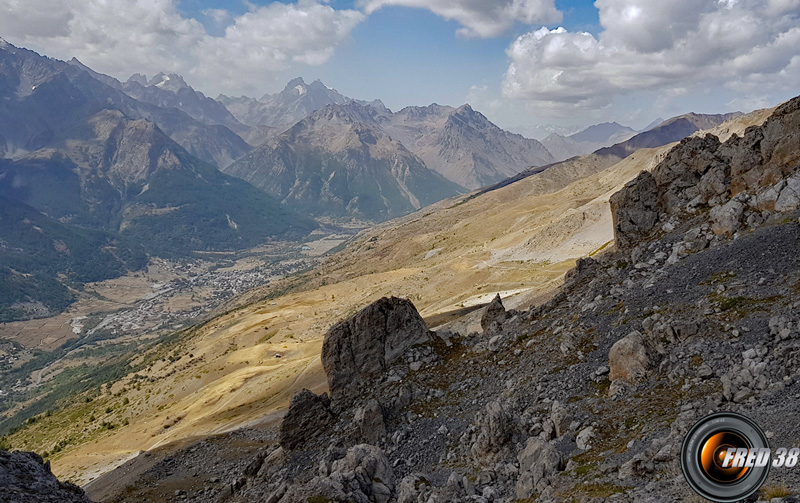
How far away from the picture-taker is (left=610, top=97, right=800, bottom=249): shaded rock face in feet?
72.9

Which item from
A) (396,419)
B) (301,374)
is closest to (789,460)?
(396,419)

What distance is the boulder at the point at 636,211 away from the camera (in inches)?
1075

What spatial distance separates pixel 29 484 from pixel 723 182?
33388 mm

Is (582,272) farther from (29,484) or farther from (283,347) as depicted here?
(283,347)

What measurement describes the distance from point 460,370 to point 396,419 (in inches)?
170

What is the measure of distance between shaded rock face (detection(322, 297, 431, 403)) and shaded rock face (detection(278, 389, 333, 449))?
1.21 m

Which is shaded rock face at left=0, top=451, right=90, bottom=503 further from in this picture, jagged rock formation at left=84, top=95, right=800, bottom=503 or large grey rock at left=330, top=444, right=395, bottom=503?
large grey rock at left=330, top=444, right=395, bottom=503

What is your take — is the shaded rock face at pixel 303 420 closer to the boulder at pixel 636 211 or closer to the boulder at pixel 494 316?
the boulder at pixel 494 316

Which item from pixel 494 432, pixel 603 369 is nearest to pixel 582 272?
pixel 603 369

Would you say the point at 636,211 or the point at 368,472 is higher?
the point at 636,211

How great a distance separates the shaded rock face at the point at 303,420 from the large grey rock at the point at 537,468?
1103 cm

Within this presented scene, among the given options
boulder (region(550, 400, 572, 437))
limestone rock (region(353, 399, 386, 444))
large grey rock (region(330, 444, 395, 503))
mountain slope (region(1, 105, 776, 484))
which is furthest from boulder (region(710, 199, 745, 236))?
large grey rock (region(330, 444, 395, 503))

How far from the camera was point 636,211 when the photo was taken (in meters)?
27.7

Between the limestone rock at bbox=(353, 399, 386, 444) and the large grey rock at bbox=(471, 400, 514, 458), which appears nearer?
the large grey rock at bbox=(471, 400, 514, 458)
